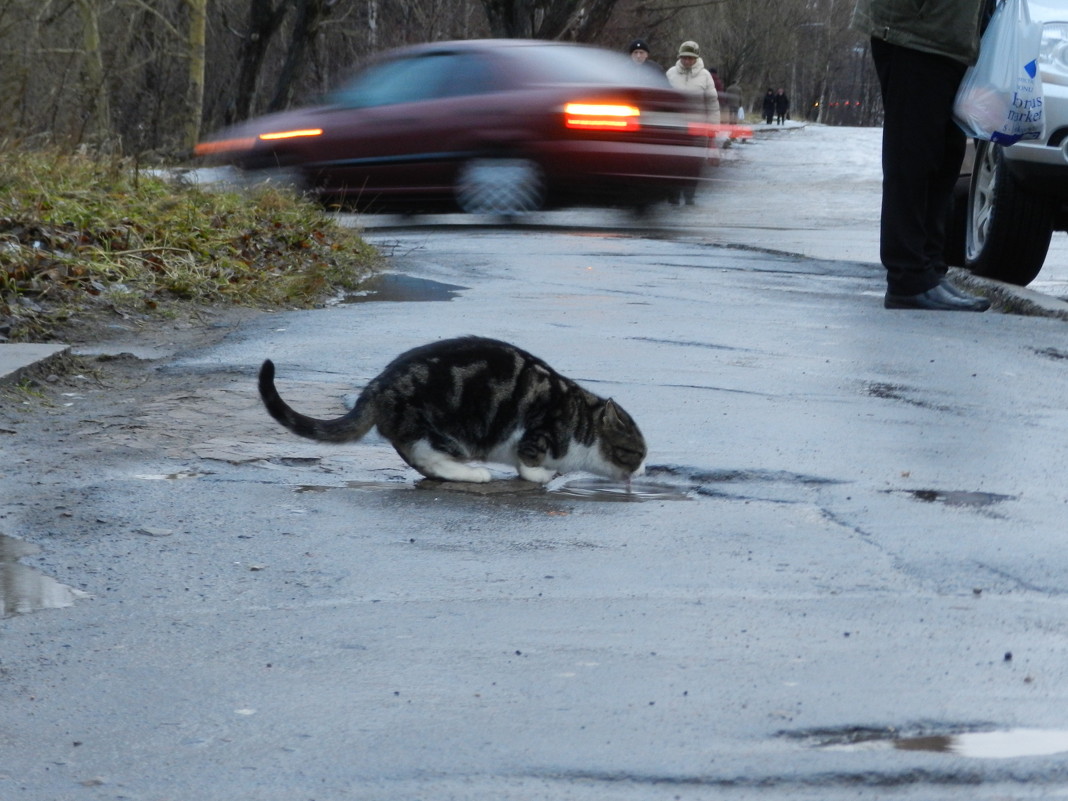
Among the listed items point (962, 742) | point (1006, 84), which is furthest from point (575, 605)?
point (1006, 84)

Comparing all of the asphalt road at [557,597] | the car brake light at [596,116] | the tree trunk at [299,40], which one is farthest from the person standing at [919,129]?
the tree trunk at [299,40]

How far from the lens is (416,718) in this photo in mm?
2984

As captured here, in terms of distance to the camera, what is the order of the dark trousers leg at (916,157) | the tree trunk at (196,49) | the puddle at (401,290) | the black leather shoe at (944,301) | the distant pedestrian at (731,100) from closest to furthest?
the dark trousers leg at (916,157)
the black leather shoe at (944,301)
the puddle at (401,290)
the distant pedestrian at (731,100)
the tree trunk at (196,49)

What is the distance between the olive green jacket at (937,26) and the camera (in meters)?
7.96

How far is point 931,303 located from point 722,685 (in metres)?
5.72

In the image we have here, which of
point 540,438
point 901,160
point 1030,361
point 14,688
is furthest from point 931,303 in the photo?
point 14,688

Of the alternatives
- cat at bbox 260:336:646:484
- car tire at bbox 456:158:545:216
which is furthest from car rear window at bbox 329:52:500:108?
cat at bbox 260:336:646:484

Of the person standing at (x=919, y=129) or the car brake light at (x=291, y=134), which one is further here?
the car brake light at (x=291, y=134)

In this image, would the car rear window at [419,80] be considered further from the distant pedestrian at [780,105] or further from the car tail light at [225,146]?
the distant pedestrian at [780,105]

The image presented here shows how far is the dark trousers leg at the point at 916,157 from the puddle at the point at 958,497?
3.72m

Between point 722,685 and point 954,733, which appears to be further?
point 722,685

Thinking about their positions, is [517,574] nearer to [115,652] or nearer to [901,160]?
[115,652]

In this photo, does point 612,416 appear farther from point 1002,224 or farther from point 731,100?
point 731,100

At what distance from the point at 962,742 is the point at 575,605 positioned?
1.08m
